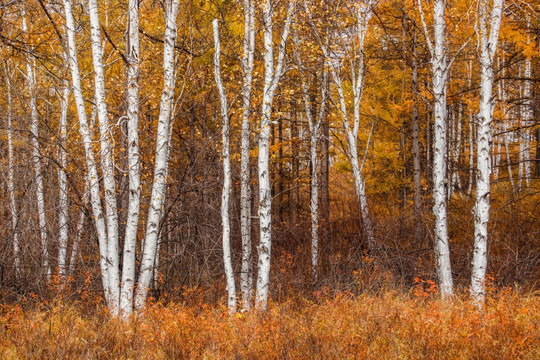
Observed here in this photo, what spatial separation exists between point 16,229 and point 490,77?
9.17 m

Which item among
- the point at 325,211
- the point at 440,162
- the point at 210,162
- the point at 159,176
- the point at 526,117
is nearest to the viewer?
the point at 159,176

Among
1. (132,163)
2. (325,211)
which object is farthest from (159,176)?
(325,211)

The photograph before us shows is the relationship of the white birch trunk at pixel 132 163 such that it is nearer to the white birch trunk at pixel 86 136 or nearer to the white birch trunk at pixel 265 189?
the white birch trunk at pixel 86 136

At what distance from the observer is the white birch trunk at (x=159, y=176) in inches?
271

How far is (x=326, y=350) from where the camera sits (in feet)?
14.1

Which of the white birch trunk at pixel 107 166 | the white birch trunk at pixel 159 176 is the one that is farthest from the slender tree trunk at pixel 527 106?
the white birch trunk at pixel 107 166

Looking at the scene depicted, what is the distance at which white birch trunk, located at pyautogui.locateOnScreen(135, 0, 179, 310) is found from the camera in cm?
689

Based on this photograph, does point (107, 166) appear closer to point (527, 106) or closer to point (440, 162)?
point (440, 162)

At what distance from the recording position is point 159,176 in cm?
700

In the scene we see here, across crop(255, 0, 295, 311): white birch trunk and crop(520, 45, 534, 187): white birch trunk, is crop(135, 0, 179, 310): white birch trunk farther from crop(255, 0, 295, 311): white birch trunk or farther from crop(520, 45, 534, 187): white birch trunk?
crop(520, 45, 534, 187): white birch trunk

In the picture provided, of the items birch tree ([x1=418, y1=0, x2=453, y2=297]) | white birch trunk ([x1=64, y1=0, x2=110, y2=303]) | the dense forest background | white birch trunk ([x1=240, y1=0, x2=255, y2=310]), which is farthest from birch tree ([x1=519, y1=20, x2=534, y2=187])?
white birch trunk ([x1=64, y1=0, x2=110, y2=303])

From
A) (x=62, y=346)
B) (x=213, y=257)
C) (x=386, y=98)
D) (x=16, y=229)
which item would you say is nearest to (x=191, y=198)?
(x=213, y=257)

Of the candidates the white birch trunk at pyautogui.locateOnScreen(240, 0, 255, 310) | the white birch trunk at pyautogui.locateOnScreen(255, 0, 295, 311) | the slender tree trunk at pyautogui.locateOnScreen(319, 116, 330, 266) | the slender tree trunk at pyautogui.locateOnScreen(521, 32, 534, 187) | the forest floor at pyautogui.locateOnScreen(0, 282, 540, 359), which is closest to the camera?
the forest floor at pyautogui.locateOnScreen(0, 282, 540, 359)

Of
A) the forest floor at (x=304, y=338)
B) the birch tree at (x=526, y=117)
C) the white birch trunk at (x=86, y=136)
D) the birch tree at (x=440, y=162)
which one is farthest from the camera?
the birch tree at (x=526, y=117)
